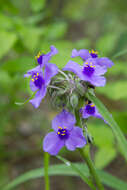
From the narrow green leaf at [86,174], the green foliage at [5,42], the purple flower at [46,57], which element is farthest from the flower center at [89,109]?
the green foliage at [5,42]

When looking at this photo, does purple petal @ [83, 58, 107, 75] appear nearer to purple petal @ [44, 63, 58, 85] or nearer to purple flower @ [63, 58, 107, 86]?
purple flower @ [63, 58, 107, 86]

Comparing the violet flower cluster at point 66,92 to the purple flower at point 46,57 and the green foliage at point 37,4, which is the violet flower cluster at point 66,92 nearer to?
the purple flower at point 46,57

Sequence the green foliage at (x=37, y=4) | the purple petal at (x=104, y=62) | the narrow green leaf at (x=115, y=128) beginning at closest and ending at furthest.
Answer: the narrow green leaf at (x=115, y=128), the purple petal at (x=104, y=62), the green foliage at (x=37, y=4)

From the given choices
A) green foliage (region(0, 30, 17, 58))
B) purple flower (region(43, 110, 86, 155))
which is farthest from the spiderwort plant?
green foliage (region(0, 30, 17, 58))

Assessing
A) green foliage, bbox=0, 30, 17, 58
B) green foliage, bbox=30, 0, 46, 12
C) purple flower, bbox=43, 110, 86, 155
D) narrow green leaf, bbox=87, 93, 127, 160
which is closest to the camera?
narrow green leaf, bbox=87, 93, 127, 160

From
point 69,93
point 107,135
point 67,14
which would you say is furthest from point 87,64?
point 67,14

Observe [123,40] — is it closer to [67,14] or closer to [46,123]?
[46,123]
